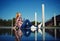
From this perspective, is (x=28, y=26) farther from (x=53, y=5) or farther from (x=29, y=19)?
(x=53, y=5)

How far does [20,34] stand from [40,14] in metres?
0.41

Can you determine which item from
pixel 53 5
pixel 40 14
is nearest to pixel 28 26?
pixel 40 14

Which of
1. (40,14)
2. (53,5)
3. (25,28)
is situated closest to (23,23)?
(25,28)

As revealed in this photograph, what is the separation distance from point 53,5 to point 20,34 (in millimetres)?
636

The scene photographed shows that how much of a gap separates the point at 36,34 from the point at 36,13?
1.01 feet

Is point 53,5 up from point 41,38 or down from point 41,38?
up

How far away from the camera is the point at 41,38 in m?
2.89

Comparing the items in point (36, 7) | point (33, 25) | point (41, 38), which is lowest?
point (41, 38)

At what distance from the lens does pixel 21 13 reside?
2957mm

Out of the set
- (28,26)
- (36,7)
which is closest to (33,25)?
(28,26)

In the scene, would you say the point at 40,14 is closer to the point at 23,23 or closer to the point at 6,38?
the point at 23,23

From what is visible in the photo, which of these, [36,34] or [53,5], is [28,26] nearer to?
[36,34]

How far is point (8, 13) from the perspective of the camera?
2994mm

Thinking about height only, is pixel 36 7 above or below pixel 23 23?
above
